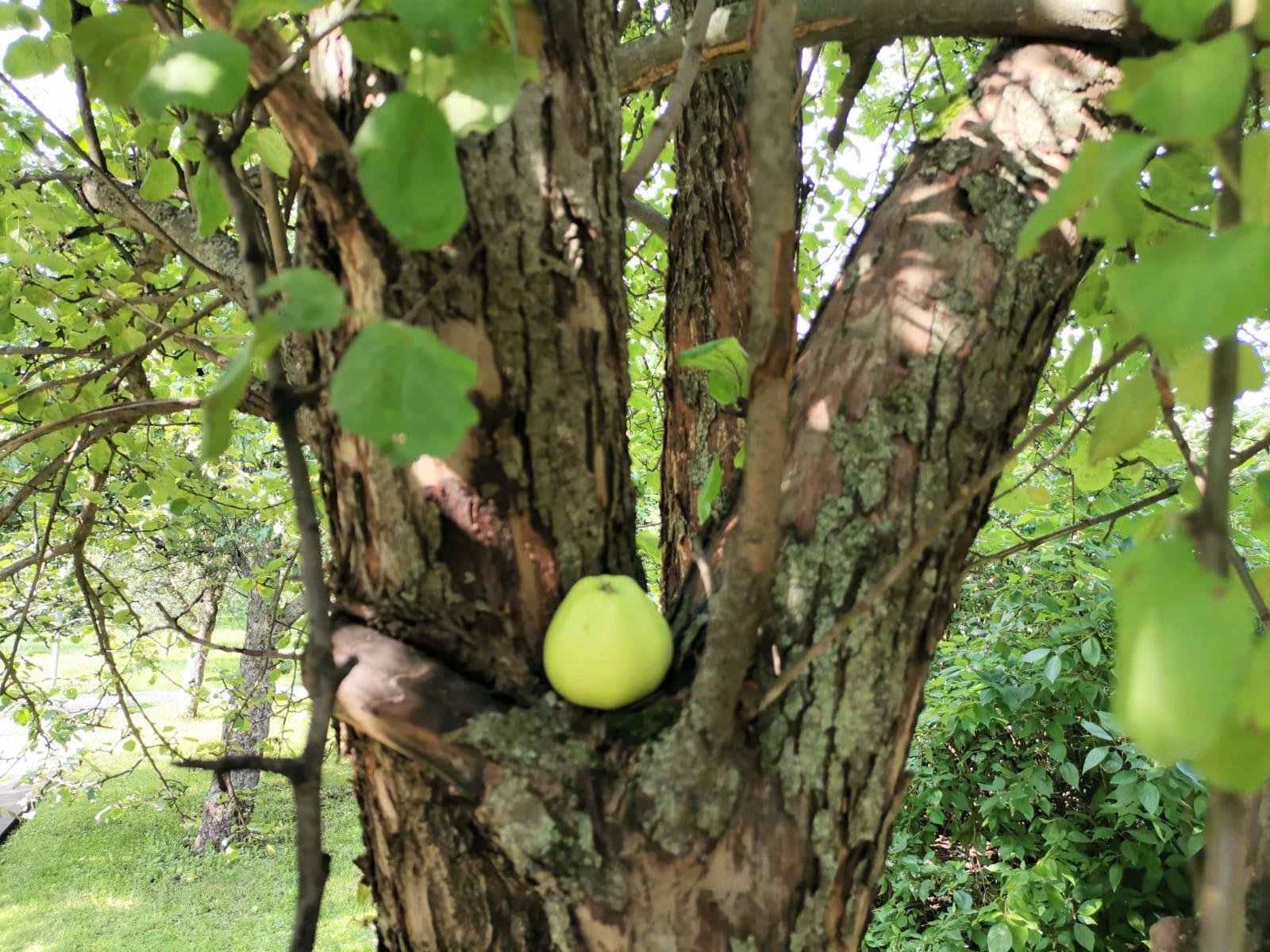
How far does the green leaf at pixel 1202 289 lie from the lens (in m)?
0.39

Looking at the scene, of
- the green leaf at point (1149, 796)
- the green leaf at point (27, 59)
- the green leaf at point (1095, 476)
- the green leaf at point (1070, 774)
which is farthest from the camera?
the green leaf at point (1070, 774)

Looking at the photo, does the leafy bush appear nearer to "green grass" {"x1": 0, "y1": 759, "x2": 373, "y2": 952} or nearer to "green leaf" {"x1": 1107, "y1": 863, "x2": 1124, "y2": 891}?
"green leaf" {"x1": 1107, "y1": 863, "x2": 1124, "y2": 891}

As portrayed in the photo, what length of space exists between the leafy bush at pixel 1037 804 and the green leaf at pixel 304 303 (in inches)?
115

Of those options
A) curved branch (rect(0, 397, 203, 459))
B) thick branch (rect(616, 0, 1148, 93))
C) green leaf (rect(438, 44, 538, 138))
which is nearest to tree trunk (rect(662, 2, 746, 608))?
thick branch (rect(616, 0, 1148, 93))

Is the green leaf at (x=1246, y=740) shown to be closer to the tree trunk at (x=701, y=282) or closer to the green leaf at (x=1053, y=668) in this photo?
the tree trunk at (x=701, y=282)

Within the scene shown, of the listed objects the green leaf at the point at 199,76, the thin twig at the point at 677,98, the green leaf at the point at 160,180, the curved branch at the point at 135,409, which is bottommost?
the green leaf at the point at 199,76

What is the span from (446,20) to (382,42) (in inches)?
6.1

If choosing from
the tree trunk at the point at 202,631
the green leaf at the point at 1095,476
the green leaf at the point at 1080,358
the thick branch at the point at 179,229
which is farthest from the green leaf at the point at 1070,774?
the tree trunk at the point at 202,631

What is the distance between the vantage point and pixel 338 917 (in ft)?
23.2

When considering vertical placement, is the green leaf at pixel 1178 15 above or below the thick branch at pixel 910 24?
below

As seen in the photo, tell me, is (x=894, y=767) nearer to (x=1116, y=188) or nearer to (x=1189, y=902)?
(x=1116, y=188)

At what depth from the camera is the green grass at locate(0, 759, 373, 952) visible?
276 inches

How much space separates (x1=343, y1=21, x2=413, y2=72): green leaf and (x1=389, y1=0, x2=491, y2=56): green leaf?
130 millimetres

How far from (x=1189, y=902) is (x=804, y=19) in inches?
130
